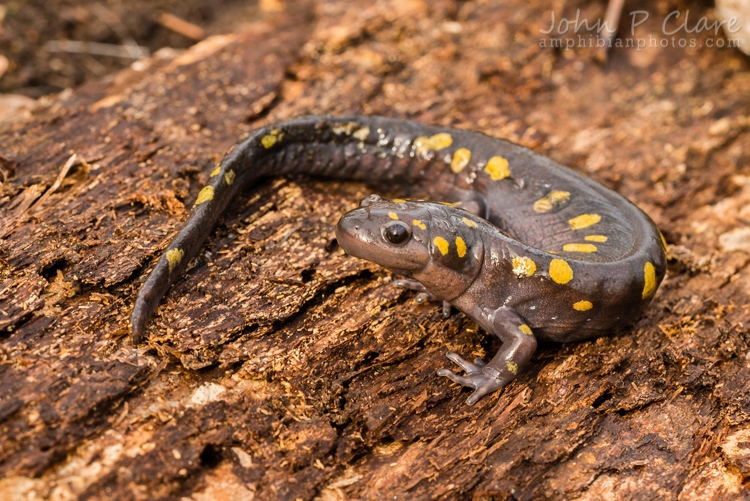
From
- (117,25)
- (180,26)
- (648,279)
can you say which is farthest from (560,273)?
(117,25)

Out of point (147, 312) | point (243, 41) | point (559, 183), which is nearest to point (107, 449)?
point (147, 312)

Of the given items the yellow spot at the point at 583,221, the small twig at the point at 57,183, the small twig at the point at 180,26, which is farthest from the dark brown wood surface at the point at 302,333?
the small twig at the point at 180,26

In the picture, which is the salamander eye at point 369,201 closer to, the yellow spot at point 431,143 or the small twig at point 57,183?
the yellow spot at point 431,143

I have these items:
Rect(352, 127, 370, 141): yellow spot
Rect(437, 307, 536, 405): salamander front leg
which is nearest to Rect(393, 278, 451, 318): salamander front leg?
Rect(437, 307, 536, 405): salamander front leg

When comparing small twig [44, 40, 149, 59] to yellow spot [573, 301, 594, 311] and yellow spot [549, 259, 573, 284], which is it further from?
yellow spot [573, 301, 594, 311]

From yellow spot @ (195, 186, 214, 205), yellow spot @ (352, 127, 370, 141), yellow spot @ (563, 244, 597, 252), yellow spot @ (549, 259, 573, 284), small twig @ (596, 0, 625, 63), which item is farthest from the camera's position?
small twig @ (596, 0, 625, 63)

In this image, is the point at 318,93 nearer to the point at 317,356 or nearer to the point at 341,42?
the point at 341,42

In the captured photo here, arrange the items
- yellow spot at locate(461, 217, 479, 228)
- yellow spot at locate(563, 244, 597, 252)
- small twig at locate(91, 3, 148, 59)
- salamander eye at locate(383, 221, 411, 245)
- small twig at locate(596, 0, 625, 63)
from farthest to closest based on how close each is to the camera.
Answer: small twig at locate(91, 3, 148, 59), small twig at locate(596, 0, 625, 63), yellow spot at locate(563, 244, 597, 252), yellow spot at locate(461, 217, 479, 228), salamander eye at locate(383, 221, 411, 245)
